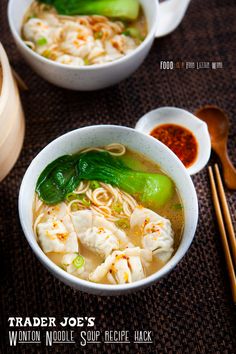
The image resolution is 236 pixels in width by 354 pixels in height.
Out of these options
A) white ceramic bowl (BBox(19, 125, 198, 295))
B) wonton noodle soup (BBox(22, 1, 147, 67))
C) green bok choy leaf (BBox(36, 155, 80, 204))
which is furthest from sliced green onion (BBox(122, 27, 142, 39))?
green bok choy leaf (BBox(36, 155, 80, 204))

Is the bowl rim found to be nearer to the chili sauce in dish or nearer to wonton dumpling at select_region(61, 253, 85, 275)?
the chili sauce in dish

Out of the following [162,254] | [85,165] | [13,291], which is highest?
[85,165]

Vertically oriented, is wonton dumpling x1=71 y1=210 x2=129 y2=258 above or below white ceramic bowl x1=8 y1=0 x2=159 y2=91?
below

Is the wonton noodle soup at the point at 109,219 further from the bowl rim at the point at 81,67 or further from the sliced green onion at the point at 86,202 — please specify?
A: the bowl rim at the point at 81,67

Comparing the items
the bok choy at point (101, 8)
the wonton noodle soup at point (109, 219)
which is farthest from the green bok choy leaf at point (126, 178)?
the bok choy at point (101, 8)

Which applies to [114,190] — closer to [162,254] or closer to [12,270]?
[162,254]

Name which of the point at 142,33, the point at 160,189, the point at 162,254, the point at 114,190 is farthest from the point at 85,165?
the point at 142,33
